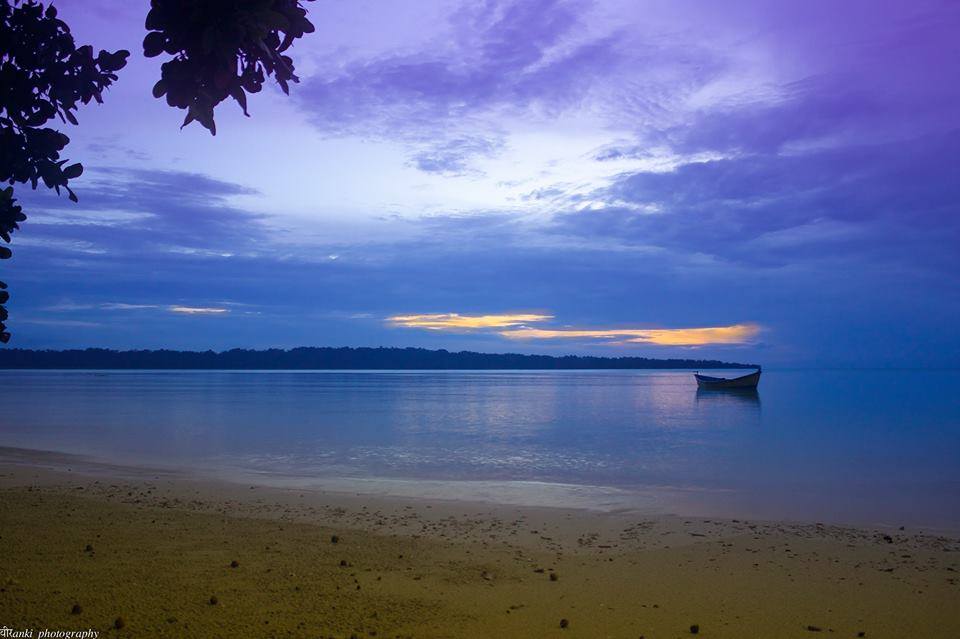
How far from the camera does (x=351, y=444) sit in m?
26.8

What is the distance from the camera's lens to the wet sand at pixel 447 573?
6.20m

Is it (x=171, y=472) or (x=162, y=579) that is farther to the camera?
(x=171, y=472)

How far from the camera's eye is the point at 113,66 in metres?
5.10

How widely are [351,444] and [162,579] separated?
19934mm

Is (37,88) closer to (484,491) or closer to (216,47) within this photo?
(216,47)

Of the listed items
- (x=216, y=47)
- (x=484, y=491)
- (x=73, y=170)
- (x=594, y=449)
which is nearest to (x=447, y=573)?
(x=73, y=170)

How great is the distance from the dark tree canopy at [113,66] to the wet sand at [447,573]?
3.12m

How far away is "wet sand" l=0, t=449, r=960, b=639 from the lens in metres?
6.20

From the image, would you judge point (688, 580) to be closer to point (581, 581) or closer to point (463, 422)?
point (581, 581)

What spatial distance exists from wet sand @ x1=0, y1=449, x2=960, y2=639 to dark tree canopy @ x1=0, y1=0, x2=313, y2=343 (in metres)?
3.12

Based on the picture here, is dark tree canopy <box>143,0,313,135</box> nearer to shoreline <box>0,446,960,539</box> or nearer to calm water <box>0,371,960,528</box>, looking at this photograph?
shoreline <box>0,446,960,539</box>

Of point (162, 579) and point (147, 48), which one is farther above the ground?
point (147, 48)

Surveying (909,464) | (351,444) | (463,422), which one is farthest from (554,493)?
(463,422)

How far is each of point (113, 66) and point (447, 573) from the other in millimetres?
5998
